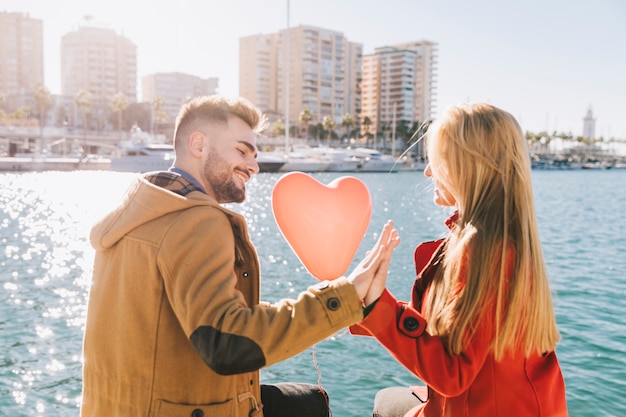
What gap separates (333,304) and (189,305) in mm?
474

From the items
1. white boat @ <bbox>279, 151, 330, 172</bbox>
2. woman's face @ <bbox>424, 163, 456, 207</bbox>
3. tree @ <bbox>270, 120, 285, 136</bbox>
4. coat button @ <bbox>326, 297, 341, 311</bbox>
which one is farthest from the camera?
tree @ <bbox>270, 120, 285, 136</bbox>

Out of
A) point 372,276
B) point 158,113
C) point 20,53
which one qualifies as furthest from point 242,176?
point 20,53

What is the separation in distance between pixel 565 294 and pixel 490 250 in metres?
11.4

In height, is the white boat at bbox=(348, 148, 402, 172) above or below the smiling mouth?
below

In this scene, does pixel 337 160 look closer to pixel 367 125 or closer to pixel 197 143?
pixel 367 125

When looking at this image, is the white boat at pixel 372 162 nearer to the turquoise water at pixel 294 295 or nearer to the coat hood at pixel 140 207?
the turquoise water at pixel 294 295

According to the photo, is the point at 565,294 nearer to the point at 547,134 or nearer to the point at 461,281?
the point at 461,281

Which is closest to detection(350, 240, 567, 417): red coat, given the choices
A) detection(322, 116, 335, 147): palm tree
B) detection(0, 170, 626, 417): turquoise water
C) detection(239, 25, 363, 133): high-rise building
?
detection(0, 170, 626, 417): turquoise water

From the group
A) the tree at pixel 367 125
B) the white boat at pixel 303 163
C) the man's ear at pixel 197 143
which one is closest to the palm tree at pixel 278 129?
the tree at pixel 367 125

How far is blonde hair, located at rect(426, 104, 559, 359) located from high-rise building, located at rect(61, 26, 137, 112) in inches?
5112

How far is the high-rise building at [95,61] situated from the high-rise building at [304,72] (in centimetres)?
2700

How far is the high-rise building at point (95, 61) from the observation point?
124 metres

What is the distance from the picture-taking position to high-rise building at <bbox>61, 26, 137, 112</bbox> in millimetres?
124438

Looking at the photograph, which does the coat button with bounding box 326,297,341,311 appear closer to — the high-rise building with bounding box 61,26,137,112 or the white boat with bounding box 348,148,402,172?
the white boat with bounding box 348,148,402,172
